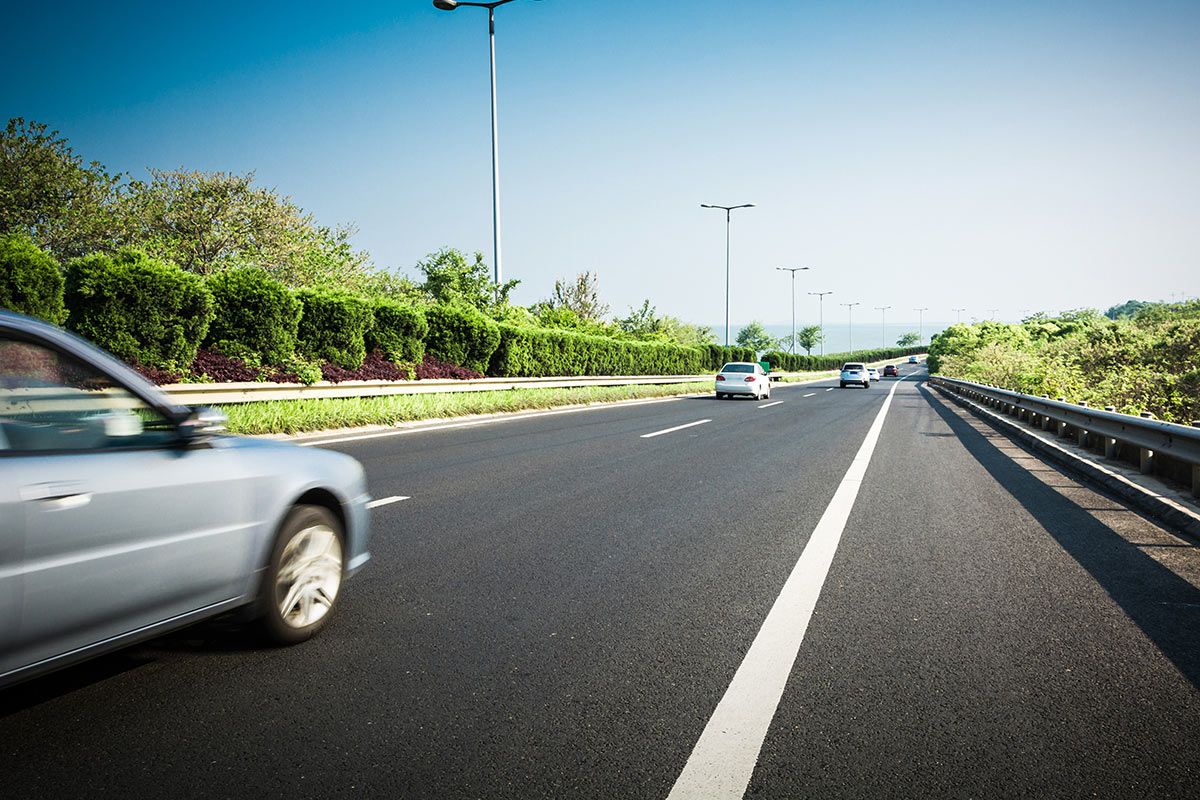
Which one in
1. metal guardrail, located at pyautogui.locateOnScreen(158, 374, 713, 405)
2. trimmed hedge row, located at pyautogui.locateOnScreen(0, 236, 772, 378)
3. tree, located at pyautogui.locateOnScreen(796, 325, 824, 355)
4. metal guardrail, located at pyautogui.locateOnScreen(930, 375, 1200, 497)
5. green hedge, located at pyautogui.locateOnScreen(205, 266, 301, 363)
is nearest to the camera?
metal guardrail, located at pyautogui.locateOnScreen(930, 375, 1200, 497)

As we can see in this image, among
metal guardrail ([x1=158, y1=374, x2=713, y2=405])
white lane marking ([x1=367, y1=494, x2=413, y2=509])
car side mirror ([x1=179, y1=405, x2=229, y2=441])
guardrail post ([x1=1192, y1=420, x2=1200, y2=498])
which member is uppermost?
car side mirror ([x1=179, y1=405, x2=229, y2=441])

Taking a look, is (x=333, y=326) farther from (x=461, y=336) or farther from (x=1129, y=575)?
(x=1129, y=575)

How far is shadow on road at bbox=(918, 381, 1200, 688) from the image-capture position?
3928 millimetres

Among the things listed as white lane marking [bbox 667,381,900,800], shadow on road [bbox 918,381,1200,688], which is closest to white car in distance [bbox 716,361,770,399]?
shadow on road [bbox 918,381,1200,688]

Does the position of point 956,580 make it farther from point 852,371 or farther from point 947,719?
point 852,371

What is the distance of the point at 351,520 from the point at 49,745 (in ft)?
5.43

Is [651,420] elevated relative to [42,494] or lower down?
lower down

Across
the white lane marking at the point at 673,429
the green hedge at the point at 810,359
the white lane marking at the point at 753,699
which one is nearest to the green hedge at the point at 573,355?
the white lane marking at the point at 673,429

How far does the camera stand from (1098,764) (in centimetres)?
271

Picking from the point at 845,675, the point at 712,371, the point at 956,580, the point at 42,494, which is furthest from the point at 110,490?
the point at 712,371

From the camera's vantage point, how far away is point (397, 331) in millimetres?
20328

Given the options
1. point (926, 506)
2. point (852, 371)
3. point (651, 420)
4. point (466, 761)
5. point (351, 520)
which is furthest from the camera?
Answer: point (852, 371)

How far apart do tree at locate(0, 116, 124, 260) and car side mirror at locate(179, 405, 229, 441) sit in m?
41.0

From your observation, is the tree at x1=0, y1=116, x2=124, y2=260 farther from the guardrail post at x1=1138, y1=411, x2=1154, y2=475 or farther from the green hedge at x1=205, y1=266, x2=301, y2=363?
the guardrail post at x1=1138, y1=411, x2=1154, y2=475
